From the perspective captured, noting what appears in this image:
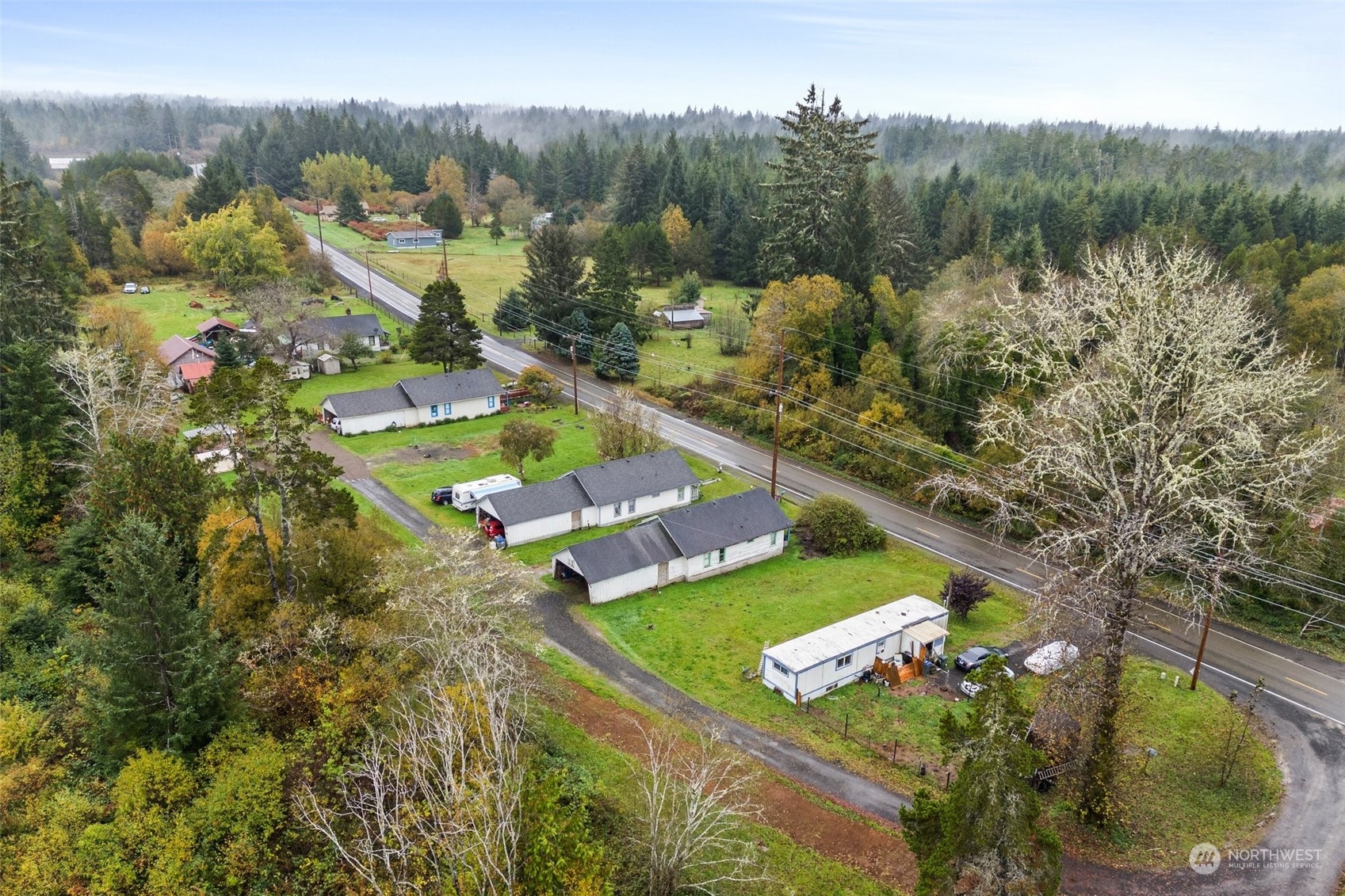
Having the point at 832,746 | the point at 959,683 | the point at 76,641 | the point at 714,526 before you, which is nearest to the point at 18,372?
the point at 76,641

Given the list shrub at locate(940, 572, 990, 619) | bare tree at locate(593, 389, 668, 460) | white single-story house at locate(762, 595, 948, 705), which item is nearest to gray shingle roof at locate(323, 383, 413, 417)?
bare tree at locate(593, 389, 668, 460)

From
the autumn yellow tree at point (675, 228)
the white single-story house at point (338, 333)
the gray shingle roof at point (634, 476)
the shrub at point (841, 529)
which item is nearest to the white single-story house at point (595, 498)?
the gray shingle roof at point (634, 476)

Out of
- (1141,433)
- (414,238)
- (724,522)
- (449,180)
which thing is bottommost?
(724,522)

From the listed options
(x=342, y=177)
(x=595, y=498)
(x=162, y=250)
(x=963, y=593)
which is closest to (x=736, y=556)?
(x=595, y=498)

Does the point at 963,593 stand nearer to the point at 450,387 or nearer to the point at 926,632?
the point at 926,632

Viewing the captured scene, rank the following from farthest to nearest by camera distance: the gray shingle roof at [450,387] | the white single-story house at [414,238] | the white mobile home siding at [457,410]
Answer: the white single-story house at [414,238]
the white mobile home siding at [457,410]
the gray shingle roof at [450,387]

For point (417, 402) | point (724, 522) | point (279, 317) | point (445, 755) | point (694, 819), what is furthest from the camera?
point (279, 317)

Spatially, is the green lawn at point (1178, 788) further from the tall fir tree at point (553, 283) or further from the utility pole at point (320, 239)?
the utility pole at point (320, 239)
